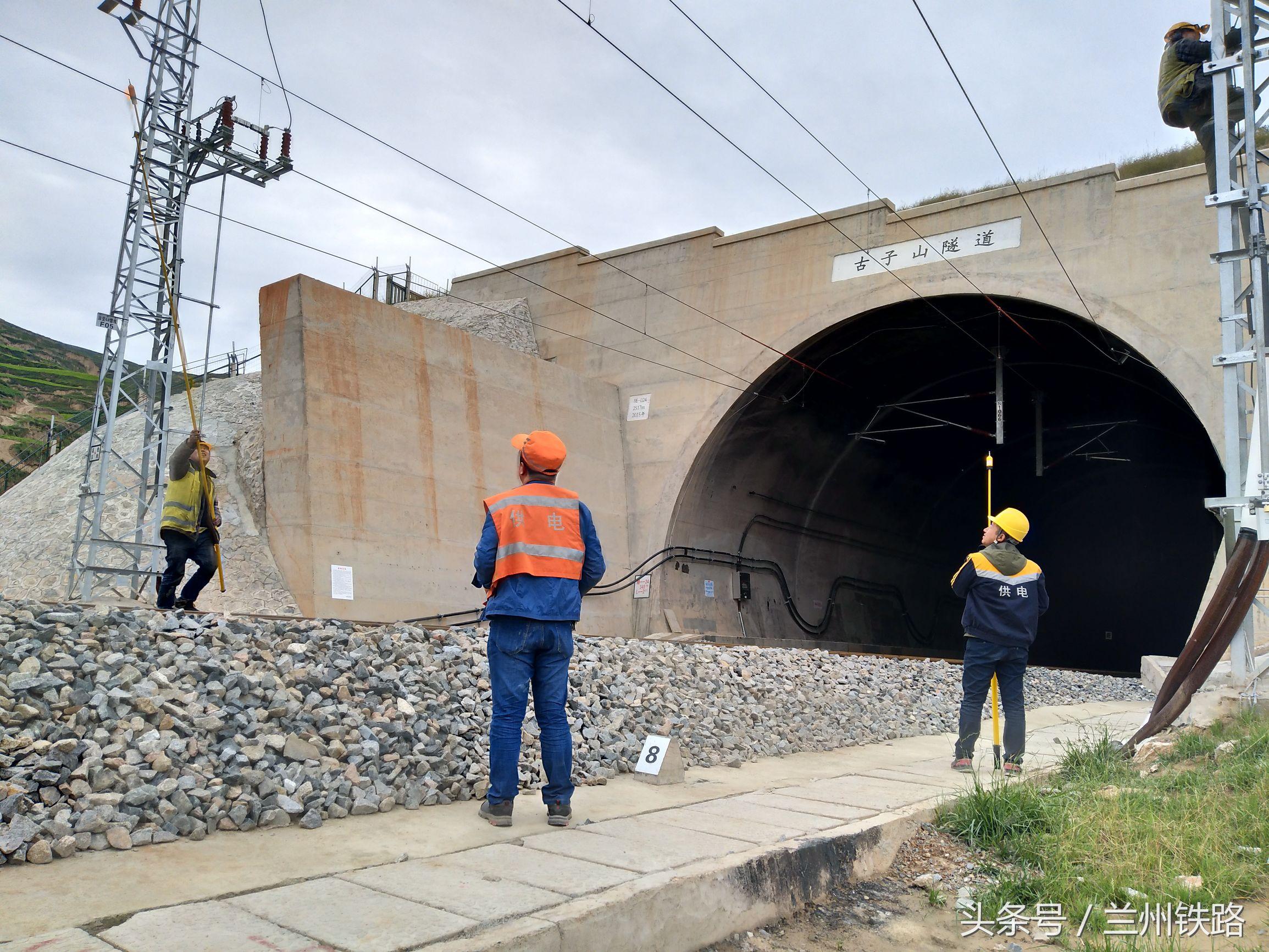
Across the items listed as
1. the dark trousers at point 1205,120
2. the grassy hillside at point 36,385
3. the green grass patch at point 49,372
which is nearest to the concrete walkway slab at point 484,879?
the dark trousers at point 1205,120

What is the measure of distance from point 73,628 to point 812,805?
3437mm

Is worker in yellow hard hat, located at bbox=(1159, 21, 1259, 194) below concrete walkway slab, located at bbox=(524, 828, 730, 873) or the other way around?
the other way around

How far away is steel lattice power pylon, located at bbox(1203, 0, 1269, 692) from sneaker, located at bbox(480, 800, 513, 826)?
528 cm

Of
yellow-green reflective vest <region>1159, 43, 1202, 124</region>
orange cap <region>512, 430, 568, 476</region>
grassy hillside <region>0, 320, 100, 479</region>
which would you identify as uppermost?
grassy hillside <region>0, 320, 100, 479</region>

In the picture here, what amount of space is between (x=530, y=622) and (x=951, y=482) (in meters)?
22.8

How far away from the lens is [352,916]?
2.64 meters

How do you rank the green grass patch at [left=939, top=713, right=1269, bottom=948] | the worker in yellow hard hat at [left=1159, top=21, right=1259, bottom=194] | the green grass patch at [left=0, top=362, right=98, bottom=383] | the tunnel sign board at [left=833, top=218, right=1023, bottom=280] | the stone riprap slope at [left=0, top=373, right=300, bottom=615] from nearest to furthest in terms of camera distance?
the green grass patch at [left=939, top=713, right=1269, bottom=948], the worker in yellow hard hat at [left=1159, top=21, right=1259, bottom=194], the stone riprap slope at [left=0, top=373, right=300, bottom=615], the tunnel sign board at [left=833, top=218, right=1023, bottom=280], the green grass patch at [left=0, top=362, right=98, bottom=383]

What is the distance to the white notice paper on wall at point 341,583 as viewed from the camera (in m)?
12.1

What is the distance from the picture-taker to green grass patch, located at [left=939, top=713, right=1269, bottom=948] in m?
3.26

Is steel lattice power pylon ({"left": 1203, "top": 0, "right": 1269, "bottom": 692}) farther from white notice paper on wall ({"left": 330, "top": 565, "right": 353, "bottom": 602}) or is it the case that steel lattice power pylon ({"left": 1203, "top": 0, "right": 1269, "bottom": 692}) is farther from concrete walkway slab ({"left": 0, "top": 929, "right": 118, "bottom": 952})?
white notice paper on wall ({"left": 330, "top": 565, "right": 353, "bottom": 602})

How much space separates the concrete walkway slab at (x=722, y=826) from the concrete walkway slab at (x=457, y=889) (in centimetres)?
112

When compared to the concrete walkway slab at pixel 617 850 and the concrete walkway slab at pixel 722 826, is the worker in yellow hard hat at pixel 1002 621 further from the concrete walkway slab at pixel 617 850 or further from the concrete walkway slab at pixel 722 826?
the concrete walkway slab at pixel 617 850

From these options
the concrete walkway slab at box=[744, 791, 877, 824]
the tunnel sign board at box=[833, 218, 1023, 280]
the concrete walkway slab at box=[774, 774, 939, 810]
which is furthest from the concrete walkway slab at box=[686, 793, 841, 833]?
the tunnel sign board at box=[833, 218, 1023, 280]

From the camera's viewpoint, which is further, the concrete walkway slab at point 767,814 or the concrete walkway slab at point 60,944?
the concrete walkway slab at point 767,814
